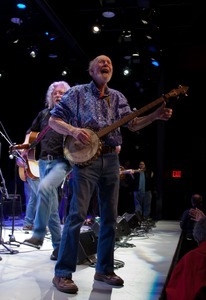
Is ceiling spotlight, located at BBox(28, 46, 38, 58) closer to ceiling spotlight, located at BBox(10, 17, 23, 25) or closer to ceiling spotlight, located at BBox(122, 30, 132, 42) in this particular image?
ceiling spotlight, located at BBox(10, 17, 23, 25)

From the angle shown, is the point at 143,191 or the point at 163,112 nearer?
the point at 163,112

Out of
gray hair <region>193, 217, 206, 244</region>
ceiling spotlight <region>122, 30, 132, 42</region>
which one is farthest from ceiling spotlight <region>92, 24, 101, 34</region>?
gray hair <region>193, 217, 206, 244</region>

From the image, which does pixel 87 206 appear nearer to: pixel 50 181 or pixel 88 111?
pixel 88 111

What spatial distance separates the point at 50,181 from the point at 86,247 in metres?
0.81

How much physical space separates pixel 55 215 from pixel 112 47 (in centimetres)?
810

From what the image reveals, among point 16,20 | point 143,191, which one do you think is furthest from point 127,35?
point 143,191

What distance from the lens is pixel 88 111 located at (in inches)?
131

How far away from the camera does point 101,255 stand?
11.1 feet

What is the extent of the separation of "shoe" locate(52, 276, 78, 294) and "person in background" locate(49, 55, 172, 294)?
12 mm

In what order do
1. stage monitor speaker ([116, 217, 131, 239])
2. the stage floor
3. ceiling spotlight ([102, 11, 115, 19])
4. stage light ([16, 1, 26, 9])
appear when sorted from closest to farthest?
the stage floor < stage monitor speaker ([116, 217, 131, 239]) < stage light ([16, 1, 26, 9]) < ceiling spotlight ([102, 11, 115, 19])

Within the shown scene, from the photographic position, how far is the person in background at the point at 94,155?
3125 millimetres

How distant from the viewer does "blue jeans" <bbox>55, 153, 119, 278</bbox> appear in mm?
3107

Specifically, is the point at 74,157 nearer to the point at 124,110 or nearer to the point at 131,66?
the point at 124,110

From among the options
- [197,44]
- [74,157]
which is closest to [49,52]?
[197,44]
